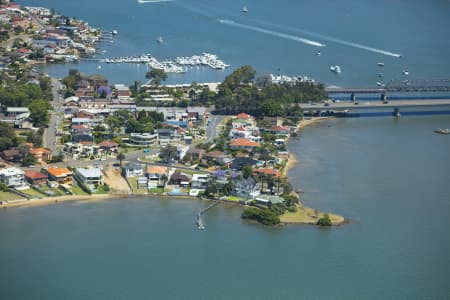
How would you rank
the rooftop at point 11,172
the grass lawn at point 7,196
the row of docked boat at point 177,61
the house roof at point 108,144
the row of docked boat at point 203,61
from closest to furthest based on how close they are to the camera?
the grass lawn at point 7,196 < the rooftop at point 11,172 < the house roof at point 108,144 < the row of docked boat at point 177,61 < the row of docked boat at point 203,61

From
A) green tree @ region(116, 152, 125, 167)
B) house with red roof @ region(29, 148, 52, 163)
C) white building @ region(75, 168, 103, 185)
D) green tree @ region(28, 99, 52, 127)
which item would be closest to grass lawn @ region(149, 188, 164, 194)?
white building @ region(75, 168, 103, 185)

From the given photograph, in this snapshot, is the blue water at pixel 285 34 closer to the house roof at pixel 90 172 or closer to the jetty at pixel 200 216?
the house roof at pixel 90 172

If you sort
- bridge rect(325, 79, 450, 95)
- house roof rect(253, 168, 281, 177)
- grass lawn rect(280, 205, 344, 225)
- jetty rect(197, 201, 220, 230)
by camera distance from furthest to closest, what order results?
bridge rect(325, 79, 450, 95) < house roof rect(253, 168, 281, 177) < grass lawn rect(280, 205, 344, 225) < jetty rect(197, 201, 220, 230)

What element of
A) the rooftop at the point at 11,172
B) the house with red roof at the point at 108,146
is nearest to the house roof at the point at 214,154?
the house with red roof at the point at 108,146

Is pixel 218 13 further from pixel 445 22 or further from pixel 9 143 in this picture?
pixel 9 143

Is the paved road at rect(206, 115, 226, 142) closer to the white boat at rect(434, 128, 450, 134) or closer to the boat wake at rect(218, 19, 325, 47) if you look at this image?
the white boat at rect(434, 128, 450, 134)

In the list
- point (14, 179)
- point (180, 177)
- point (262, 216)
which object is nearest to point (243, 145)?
point (180, 177)

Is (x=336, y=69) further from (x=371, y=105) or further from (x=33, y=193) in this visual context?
(x=33, y=193)
